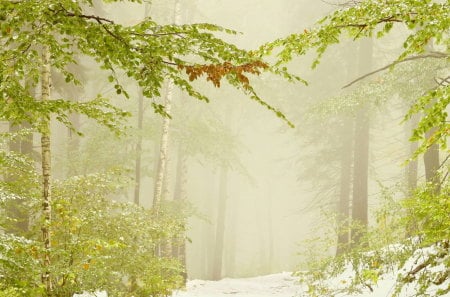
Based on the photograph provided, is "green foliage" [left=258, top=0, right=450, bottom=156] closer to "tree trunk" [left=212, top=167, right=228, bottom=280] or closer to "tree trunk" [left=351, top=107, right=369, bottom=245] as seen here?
"tree trunk" [left=351, top=107, right=369, bottom=245]

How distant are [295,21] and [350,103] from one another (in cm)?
1286

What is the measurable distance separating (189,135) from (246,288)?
685cm

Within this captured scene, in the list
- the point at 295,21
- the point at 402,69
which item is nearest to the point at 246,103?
the point at 295,21

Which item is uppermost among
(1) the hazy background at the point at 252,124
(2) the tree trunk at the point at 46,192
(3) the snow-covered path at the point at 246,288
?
(1) the hazy background at the point at 252,124

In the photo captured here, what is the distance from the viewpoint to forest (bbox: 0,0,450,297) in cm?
285

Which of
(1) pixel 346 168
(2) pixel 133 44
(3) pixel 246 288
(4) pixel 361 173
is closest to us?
(2) pixel 133 44

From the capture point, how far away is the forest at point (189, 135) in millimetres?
2848

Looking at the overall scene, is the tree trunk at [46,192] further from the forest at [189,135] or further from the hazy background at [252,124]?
the hazy background at [252,124]

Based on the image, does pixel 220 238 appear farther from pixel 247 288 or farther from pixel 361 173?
pixel 361 173

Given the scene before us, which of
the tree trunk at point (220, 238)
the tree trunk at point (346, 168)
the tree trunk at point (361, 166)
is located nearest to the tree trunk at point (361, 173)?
the tree trunk at point (361, 166)

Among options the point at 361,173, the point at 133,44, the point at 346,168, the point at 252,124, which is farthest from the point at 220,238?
the point at 133,44

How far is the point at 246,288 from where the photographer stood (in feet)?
47.0

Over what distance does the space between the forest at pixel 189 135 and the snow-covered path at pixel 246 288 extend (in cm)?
17

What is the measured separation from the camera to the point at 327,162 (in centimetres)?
1855
